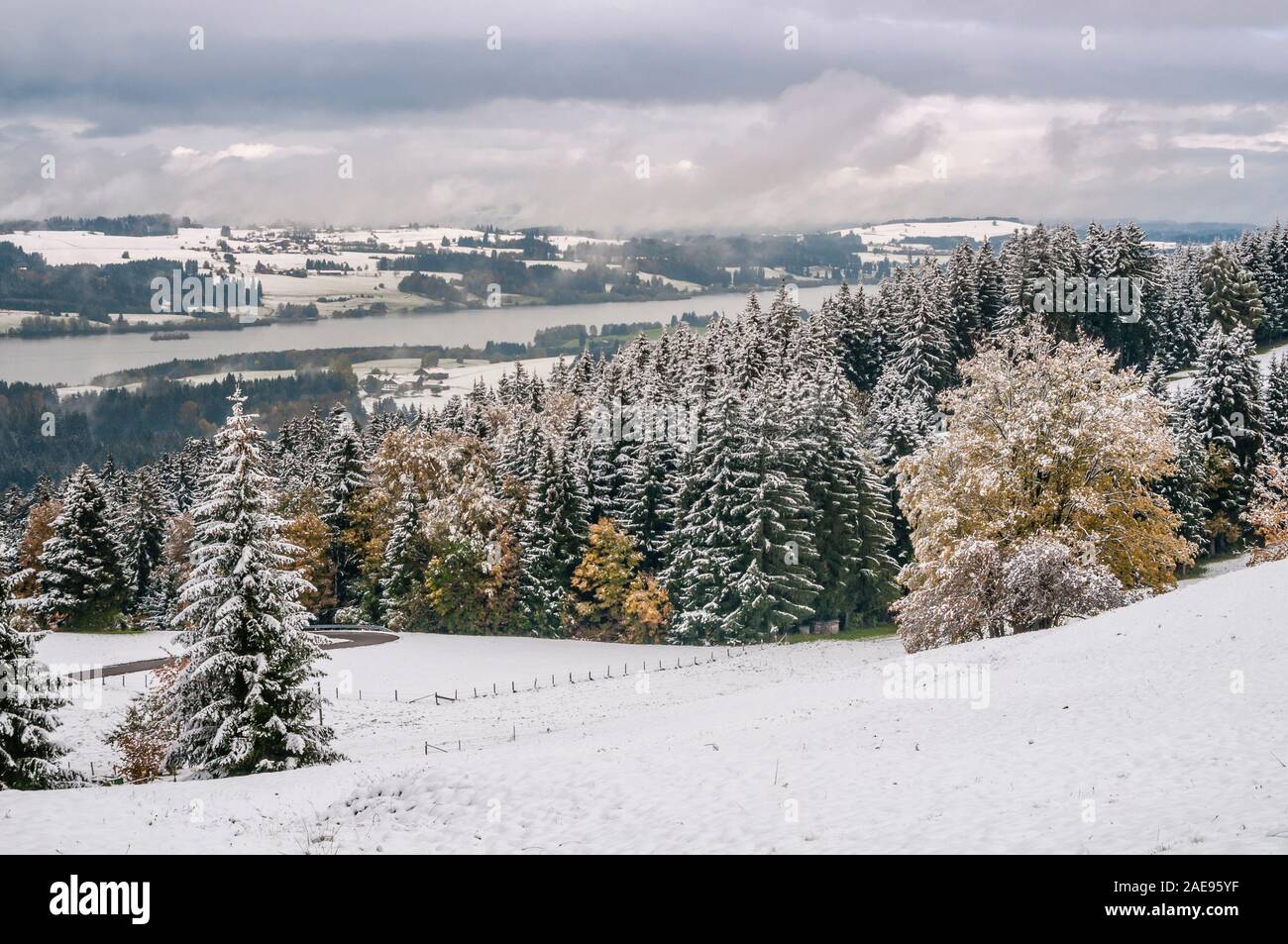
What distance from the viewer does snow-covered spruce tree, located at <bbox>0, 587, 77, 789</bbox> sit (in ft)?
85.1

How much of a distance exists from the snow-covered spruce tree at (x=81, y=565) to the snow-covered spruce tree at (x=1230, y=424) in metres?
75.9

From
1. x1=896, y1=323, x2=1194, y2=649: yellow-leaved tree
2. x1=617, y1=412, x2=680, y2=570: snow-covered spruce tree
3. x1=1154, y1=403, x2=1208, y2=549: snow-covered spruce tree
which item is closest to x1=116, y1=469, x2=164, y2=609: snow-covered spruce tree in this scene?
x1=617, y1=412, x2=680, y2=570: snow-covered spruce tree

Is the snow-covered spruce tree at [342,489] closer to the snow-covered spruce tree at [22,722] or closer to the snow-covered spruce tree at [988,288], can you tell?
A: the snow-covered spruce tree at [22,722]

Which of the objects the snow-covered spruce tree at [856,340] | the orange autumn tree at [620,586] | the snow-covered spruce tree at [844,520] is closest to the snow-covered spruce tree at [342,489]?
the orange autumn tree at [620,586]

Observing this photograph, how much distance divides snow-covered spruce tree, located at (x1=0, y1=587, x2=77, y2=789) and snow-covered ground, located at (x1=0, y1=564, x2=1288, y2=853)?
16.9ft

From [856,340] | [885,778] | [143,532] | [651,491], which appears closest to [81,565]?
[143,532]

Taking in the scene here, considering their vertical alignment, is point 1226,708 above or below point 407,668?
above

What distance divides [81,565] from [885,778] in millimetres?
65027

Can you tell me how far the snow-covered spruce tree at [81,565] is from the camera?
223 ft
